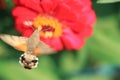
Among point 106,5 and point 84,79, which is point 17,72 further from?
point 106,5

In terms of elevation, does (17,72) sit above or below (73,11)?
below

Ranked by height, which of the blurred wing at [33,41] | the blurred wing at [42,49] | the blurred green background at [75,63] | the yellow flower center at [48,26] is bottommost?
the blurred green background at [75,63]

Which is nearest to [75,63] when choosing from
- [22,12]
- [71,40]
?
[71,40]

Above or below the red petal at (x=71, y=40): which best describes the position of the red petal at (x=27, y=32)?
above

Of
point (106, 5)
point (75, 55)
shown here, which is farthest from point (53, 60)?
point (106, 5)
